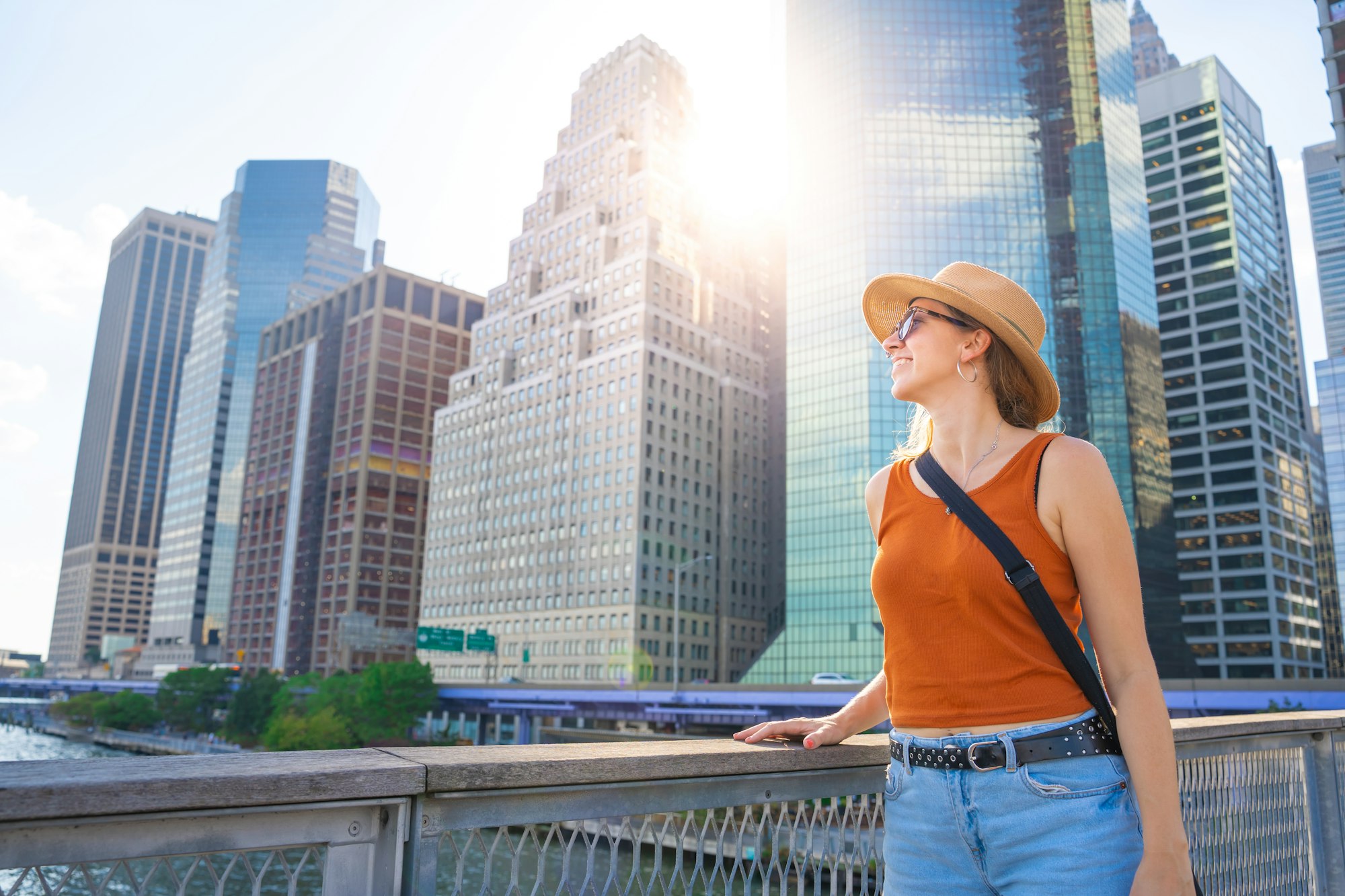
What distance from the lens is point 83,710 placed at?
127375 mm

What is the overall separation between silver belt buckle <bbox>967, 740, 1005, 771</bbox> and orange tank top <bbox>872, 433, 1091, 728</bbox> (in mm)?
67

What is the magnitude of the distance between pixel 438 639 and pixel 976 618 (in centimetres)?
10092

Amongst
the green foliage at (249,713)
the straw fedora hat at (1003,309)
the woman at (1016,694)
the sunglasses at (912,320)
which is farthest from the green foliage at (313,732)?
the straw fedora hat at (1003,309)

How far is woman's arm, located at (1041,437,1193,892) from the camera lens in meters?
2.89

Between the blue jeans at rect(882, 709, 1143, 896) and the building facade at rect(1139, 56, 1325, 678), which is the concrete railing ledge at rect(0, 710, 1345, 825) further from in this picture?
the building facade at rect(1139, 56, 1325, 678)

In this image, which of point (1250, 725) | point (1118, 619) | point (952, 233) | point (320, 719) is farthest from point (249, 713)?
point (1118, 619)

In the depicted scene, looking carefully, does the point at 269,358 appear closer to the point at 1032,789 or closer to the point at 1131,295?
the point at 1131,295

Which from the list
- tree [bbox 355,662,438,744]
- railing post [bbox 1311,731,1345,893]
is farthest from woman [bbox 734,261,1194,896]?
→ tree [bbox 355,662,438,744]

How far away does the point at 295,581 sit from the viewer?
158250mm

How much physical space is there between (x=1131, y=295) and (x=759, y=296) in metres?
53.3

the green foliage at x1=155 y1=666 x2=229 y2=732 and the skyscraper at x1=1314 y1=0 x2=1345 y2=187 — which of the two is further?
the green foliage at x1=155 y1=666 x2=229 y2=732

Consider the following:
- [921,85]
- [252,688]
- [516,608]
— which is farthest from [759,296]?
[252,688]

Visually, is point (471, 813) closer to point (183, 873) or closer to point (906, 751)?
point (183, 873)

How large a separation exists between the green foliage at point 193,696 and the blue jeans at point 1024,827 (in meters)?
126
